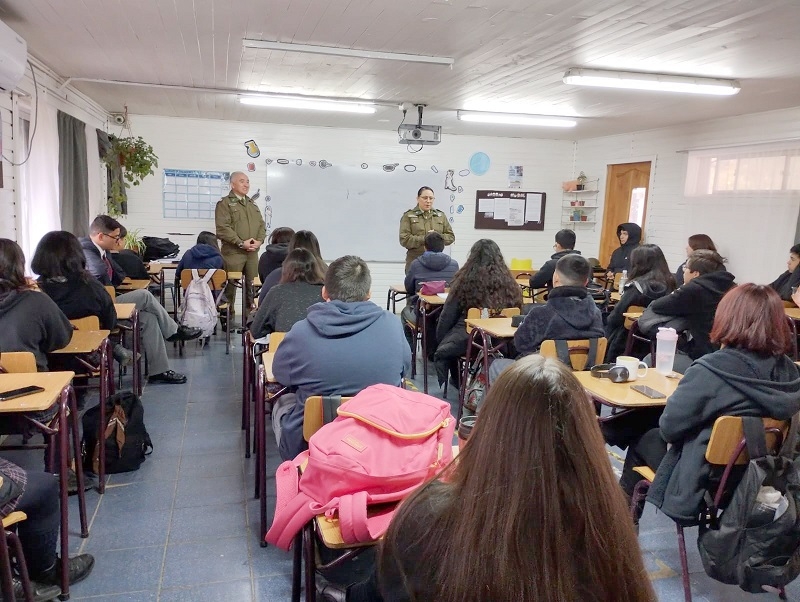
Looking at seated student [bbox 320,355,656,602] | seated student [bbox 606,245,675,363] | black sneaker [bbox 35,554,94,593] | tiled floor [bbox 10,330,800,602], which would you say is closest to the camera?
seated student [bbox 320,355,656,602]

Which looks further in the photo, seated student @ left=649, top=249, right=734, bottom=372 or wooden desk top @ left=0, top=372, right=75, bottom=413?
seated student @ left=649, top=249, right=734, bottom=372

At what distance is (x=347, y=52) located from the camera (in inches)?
164

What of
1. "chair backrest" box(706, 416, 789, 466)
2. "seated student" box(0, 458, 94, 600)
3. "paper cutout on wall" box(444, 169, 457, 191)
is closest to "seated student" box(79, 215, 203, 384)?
"seated student" box(0, 458, 94, 600)

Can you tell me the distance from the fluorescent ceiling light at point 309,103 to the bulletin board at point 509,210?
2.87m

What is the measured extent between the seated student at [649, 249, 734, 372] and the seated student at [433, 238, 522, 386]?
0.99m

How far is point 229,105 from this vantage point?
672 centimetres

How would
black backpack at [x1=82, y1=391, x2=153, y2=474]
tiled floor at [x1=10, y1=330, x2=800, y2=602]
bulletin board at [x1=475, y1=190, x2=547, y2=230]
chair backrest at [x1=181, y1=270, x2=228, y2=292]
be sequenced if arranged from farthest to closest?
1. bulletin board at [x1=475, y1=190, x2=547, y2=230]
2. chair backrest at [x1=181, y1=270, x2=228, y2=292]
3. black backpack at [x1=82, y1=391, x2=153, y2=474]
4. tiled floor at [x1=10, y1=330, x2=800, y2=602]

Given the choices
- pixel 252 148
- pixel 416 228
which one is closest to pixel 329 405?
pixel 416 228

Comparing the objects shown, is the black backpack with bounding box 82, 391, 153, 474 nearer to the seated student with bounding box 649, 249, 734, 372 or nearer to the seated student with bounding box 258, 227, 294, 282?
the seated student with bounding box 258, 227, 294, 282

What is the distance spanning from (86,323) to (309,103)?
372cm

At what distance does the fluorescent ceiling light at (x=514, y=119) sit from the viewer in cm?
682

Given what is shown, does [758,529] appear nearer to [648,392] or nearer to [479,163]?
[648,392]

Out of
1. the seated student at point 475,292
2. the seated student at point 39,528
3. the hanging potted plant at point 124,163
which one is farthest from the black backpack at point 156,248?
the seated student at point 39,528

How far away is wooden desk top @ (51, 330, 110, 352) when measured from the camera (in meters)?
2.93
